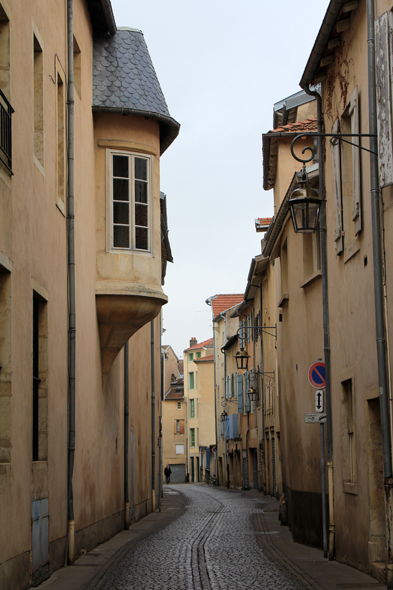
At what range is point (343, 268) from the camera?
12523 mm

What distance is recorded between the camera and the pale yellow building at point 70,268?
9453 millimetres

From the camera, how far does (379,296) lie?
9.83 metres

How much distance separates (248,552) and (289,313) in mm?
5650

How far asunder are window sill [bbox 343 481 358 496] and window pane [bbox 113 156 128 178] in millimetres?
7189

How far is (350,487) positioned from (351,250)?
10.5 ft

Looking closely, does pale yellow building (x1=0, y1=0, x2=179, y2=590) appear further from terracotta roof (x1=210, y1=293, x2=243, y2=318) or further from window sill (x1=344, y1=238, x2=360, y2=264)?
terracotta roof (x1=210, y1=293, x2=243, y2=318)

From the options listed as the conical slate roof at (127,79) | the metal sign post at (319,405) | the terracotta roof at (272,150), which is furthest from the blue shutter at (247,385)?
the metal sign post at (319,405)

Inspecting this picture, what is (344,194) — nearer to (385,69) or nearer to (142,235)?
(385,69)

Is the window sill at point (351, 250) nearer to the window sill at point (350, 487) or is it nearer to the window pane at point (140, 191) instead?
the window sill at point (350, 487)

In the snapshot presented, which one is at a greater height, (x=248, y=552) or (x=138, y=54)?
(x=138, y=54)

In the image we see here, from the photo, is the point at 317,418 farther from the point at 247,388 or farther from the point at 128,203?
the point at 247,388

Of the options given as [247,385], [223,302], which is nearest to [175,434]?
[223,302]

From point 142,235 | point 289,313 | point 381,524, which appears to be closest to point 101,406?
point 142,235

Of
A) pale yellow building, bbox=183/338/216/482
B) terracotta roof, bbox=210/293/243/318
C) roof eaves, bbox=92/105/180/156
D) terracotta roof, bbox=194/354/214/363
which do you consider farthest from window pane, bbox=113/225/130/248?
terracotta roof, bbox=194/354/214/363
